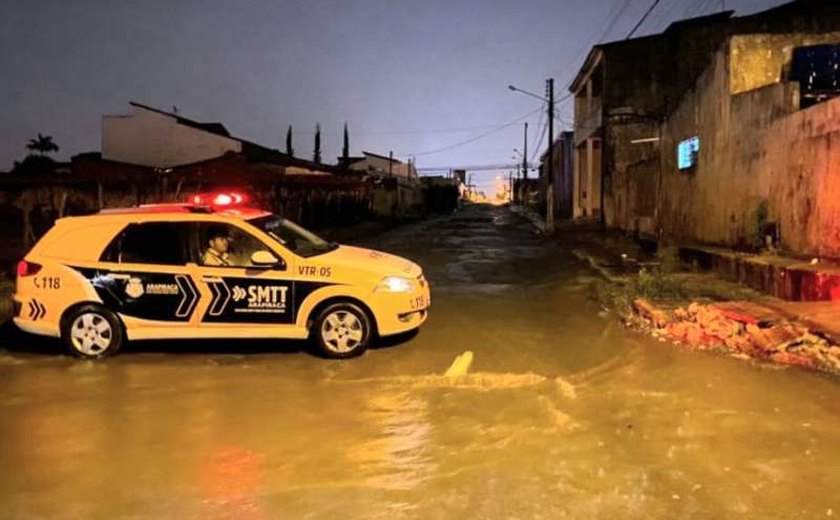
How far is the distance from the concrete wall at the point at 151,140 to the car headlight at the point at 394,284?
41.3 meters

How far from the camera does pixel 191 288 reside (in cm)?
855

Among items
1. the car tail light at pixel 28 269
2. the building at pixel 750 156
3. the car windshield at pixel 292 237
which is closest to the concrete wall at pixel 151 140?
the building at pixel 750 156

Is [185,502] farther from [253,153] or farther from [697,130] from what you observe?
[253,153]

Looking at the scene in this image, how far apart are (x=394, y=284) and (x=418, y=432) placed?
2948 mm

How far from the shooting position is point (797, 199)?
13.5 metres

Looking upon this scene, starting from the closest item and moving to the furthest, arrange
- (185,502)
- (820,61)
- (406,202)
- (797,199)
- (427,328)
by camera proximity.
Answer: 1. (185,502)
2. (427,328)
3. (797,199)
4. (820,61)
5. (406,202)

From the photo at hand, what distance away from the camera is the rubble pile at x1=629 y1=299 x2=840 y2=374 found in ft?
27.2

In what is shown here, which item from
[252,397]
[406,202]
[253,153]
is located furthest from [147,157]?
[252,397]

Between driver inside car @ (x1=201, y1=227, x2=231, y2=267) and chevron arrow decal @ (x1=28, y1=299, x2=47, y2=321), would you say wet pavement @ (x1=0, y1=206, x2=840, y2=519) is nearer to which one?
chevron arrow decal @ (x1=28, y1=299, x2=47, y2=321)

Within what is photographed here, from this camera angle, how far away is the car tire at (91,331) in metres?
8.60

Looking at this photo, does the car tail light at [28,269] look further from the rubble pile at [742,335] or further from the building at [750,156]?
the building at [750,156]

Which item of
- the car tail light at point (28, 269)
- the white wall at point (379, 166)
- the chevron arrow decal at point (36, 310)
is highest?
the white wall at point (379, 166)

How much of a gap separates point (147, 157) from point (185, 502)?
4774cm

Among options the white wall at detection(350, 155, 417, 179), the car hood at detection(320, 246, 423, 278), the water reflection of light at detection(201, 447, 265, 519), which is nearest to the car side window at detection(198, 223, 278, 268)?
the car hood at detection(320, 246, 423, 278)
